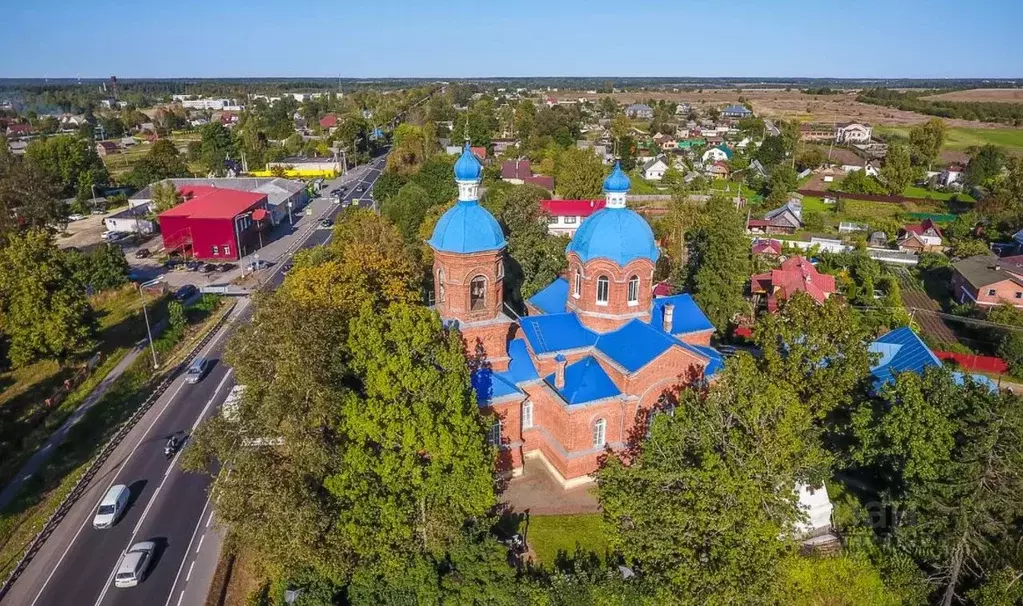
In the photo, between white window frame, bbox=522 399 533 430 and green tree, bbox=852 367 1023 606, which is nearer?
green tree, bbox=852 367 1023 606

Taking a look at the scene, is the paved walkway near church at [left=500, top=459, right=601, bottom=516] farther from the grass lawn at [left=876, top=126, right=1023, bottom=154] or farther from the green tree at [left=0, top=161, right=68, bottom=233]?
the grass lawn at [left=876, top=126, right=1023, bottom=154]

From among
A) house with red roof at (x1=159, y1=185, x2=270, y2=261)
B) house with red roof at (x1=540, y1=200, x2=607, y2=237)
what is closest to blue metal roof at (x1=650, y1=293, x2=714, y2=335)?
house with red roof at (x1=540, y1=200, x2=607, y2=237)

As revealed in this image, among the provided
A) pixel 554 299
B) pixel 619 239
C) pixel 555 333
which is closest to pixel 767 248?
pixel 554 299

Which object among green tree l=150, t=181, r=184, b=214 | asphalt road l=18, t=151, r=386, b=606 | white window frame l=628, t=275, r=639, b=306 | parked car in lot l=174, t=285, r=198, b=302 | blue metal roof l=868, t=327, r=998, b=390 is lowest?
asphalt road l=18, t=151, r=386, b=606

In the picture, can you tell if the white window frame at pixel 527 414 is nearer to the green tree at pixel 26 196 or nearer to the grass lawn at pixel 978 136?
the green tree at pixel 26 196

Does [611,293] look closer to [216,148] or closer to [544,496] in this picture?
[544,496]

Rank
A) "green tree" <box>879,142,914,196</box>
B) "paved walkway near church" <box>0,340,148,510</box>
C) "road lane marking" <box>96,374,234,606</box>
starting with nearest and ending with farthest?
"road lane marking" <box>96,374,234,606</box>, "paved walkway near church" <box>0,340,148,510</box>, "green tree" <box>879,142,914,196</box>

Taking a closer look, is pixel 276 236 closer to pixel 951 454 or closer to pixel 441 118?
pixel 951 454

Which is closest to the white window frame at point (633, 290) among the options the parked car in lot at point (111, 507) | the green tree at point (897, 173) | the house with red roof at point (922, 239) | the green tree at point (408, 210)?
the parked car in lot at point (111, 507)

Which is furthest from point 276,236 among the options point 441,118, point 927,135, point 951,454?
point 927,135
